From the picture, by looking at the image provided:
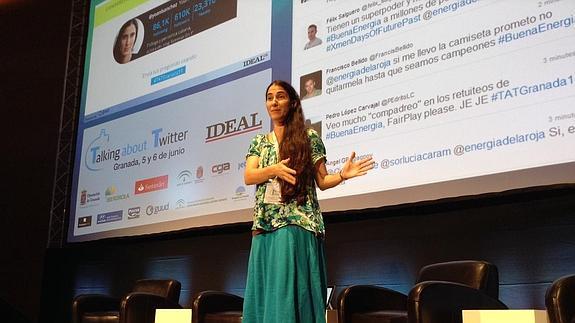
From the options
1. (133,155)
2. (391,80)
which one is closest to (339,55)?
(391,80)

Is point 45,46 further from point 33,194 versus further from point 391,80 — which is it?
point 391,80

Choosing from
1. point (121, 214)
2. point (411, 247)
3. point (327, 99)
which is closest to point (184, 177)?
point (121, 214)

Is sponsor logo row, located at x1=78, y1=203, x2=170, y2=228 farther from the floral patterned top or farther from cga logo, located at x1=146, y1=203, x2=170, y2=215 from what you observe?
the floral patterned top

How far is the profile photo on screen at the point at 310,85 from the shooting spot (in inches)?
135

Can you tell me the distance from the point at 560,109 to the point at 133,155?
9.14 feet

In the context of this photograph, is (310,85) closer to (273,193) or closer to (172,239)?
(172,239)

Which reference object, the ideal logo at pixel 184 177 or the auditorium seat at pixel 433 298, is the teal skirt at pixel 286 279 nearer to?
the auditorium seat at pixel 433 298

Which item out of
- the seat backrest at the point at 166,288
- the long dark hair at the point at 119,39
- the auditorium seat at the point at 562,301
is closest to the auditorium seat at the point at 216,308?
the seat backrest at the point at 166,288

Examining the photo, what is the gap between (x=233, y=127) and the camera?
3.77 m

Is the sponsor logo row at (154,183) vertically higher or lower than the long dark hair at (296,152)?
higher

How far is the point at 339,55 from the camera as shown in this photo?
11.0 feet

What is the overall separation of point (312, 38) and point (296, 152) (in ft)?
5.72

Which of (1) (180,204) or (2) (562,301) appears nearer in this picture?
(2) (562,301)

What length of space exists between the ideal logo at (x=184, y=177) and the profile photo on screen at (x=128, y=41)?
111 centimetres
